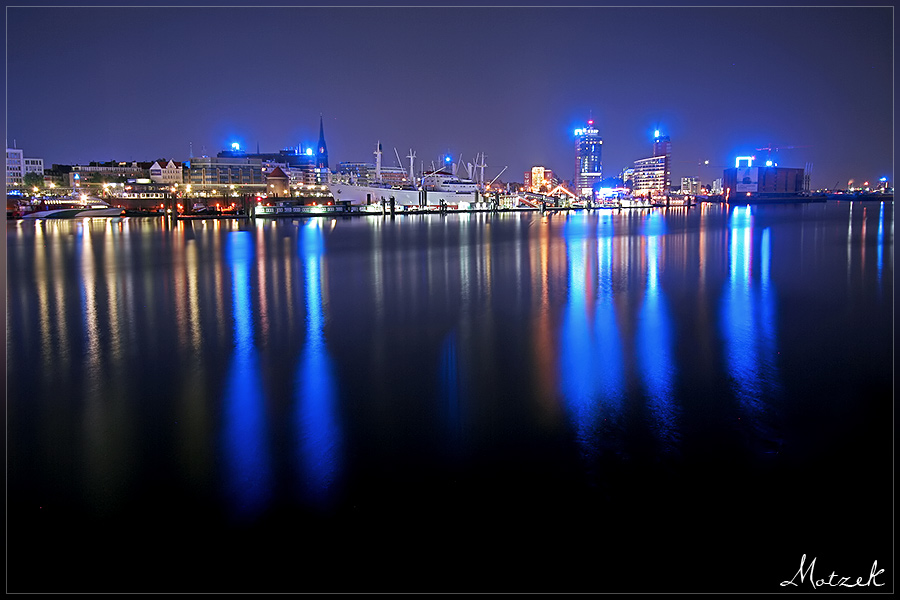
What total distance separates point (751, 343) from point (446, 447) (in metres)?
3.94

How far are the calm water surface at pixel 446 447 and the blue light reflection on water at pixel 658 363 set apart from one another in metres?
0.03

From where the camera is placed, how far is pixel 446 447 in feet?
10.8

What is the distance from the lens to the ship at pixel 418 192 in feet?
189

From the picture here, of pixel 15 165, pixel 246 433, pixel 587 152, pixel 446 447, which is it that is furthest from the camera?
pixel 587 152

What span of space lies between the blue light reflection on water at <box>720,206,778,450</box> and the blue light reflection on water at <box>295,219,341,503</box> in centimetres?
253

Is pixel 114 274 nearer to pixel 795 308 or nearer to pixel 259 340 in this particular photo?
pixel 259 340

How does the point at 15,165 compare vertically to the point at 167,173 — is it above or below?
above

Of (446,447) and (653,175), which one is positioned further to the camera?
(653,175)

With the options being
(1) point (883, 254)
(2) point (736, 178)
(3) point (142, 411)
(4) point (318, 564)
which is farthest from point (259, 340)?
(2) point (736, 178)

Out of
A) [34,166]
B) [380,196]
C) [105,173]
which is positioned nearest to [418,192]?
[380,196]

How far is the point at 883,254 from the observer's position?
1393 centimetres

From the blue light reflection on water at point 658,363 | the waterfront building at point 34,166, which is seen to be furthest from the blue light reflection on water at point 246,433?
the waterfront building at point 34,166

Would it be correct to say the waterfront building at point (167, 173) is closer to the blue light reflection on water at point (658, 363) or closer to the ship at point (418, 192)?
the ship at point (418, 192)

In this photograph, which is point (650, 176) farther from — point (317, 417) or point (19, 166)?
point (317, 417)
